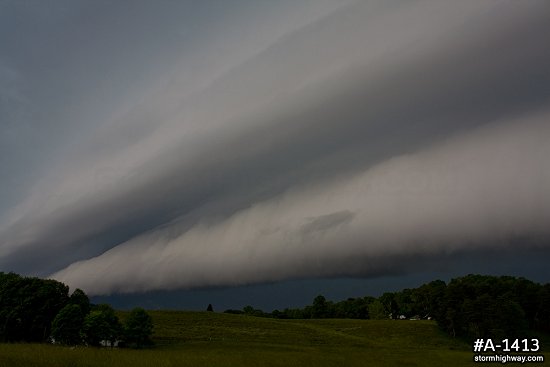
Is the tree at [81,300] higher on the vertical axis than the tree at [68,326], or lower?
higher

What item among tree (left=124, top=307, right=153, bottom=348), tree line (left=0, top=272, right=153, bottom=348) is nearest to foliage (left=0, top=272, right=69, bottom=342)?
tree line (left=0, top=272, right=153, bottom=348)

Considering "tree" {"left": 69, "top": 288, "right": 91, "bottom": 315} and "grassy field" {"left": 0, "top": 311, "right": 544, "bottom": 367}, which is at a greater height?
"tree" {"left": 69, "top": 288, "right": 91, "bottom": 315}

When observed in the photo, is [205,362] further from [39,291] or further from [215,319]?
[215,319]

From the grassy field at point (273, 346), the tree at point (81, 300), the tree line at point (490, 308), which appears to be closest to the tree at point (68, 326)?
the tree at point (81, 300)

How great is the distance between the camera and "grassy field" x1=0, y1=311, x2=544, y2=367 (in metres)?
46.8

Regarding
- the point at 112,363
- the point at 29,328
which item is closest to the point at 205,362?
the point at 112,363

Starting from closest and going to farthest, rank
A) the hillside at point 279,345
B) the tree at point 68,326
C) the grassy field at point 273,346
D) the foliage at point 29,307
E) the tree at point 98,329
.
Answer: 1. the grassy field at point 273,346
2. the hillside at point 279,345
3. the tree at point 68,326
4. the tree at point 98,329
5. the foliage at point 29,307

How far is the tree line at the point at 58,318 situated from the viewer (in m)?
75.9

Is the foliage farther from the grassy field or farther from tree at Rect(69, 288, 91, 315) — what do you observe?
the grassy field

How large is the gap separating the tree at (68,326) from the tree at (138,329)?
27.1 feet

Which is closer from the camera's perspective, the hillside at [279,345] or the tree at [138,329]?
the hillside at [279,345]

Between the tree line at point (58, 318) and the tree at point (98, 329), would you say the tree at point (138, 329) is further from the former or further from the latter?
the tree at point (98, 329)

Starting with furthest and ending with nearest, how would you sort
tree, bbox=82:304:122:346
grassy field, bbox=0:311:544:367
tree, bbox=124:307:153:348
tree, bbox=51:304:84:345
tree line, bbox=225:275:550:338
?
tree line, bbox=225:275:550:338, tree, bbox=124:307:153:348, tree, bbox=82:304:122:346, tree, bbox=51:304:84:345, grassy field, bbox=0:311:544:367

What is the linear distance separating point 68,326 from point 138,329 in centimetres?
1179
